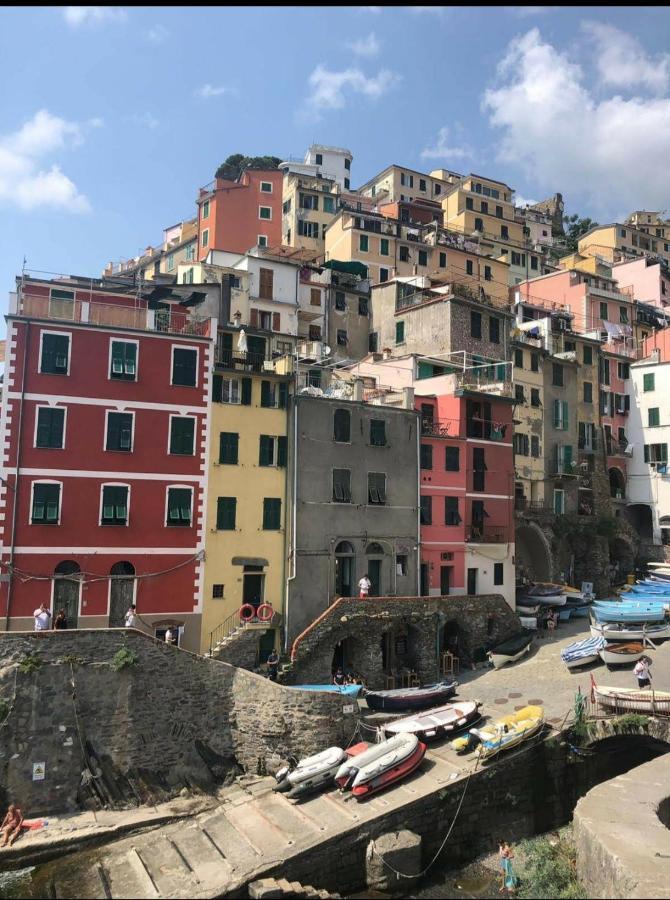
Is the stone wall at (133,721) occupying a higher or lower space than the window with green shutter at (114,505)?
lower

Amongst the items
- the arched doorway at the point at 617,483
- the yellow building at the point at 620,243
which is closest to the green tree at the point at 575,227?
the yellow building at the point at 620,243

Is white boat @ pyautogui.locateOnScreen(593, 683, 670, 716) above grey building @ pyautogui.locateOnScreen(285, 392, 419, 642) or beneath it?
beneath

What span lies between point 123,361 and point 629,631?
27.9 meters

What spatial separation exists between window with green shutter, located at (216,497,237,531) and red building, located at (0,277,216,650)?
96 centimetres

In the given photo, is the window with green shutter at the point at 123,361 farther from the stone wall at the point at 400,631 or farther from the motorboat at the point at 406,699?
the motorboat at the point at 406,699

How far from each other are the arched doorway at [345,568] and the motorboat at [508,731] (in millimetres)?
10821

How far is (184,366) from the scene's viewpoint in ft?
107

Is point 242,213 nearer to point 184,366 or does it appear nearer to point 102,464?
point 184,366

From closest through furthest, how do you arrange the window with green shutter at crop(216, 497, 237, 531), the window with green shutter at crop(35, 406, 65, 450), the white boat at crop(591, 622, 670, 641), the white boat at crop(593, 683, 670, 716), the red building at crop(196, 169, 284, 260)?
1. the white boat at crop(593, 683, 670, 716)
2. the window with green shutter at crop(35, 406, 65, 450)
3. the window with green shutter at crop(216, 497, 237, 531)
4. the white boat at crop(591, 622, 670, 641)
5. the red building at crop(196, 169, 284, 260)

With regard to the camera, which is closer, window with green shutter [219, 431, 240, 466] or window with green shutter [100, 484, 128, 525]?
window with green shutter [100, 484, 128, 525]

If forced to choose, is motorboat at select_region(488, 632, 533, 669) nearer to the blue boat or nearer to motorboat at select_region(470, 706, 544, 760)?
motorboat at select_region(470, 706, 544, 760)

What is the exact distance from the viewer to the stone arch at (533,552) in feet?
159

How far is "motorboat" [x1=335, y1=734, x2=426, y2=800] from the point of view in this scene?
23.4 meters

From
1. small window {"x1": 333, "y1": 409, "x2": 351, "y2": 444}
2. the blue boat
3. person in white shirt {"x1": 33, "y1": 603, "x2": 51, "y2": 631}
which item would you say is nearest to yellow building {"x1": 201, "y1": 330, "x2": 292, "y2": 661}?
small window {"x1": 333, "y1": 409, "x2": 351, "y2": 444}
